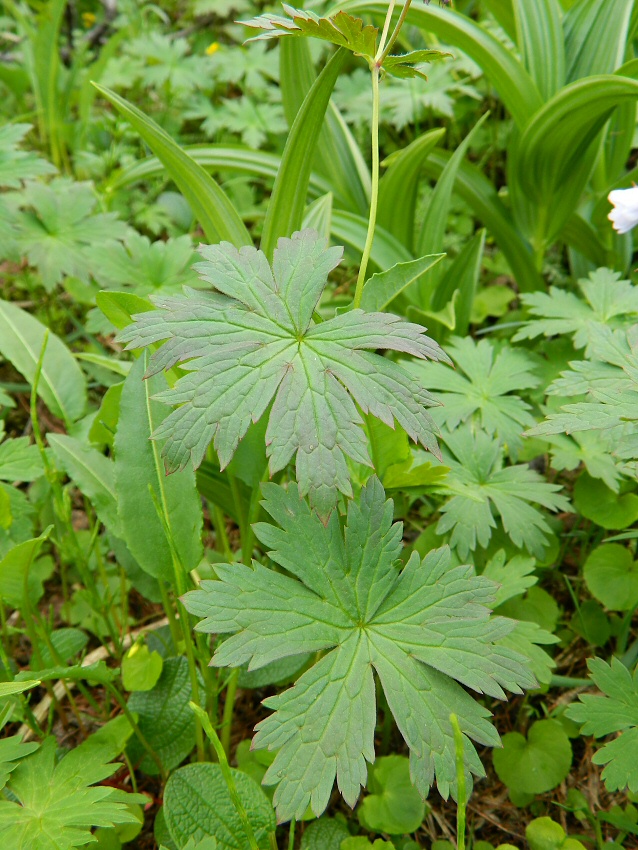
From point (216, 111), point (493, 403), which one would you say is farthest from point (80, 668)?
point (216, 111)

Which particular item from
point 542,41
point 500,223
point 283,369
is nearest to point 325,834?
point 283,369

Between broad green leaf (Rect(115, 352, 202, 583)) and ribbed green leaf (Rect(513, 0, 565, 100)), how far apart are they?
1.37 m

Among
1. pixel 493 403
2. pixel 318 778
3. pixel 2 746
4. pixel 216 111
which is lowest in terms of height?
pixel 2 746

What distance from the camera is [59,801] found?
951 millimetres

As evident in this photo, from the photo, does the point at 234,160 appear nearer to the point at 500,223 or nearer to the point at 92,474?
the point at 500,223

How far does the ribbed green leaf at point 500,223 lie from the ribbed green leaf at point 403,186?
0.19 meters

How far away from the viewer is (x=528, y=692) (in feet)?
4.27

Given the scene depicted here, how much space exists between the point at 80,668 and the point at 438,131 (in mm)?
1444

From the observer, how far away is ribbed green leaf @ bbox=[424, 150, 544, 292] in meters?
1.97

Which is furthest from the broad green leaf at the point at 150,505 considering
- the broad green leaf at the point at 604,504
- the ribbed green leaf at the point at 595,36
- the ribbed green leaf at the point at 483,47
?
the ribbed green leaf at the point at 595,36

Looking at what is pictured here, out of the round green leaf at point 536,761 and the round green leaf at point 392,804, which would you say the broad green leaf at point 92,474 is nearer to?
the round green leaf at point 392,804

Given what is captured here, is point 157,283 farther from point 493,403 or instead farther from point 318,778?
point 318,778

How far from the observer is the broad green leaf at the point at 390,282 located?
1.09m

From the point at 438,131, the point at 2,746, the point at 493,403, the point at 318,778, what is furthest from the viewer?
the point at 438,131
